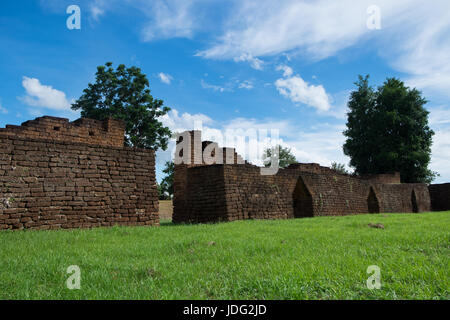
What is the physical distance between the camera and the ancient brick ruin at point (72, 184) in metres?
7.10

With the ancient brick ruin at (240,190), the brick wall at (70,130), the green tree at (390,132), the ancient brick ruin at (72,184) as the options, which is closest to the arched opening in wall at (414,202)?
the green tree at (390,132)

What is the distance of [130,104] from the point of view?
2630cm

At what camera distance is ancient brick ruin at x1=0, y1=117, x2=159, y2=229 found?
7.10 m

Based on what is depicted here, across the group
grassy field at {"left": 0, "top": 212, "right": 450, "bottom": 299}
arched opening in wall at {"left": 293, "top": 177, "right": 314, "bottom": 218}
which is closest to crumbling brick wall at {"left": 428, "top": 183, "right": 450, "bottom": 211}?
arched opening in wall at {"left": 293, "top": 177, "right": 314, "bottom": 218}

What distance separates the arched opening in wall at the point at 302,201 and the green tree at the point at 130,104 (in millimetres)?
14915

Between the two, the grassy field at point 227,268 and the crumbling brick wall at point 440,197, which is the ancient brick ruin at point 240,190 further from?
the crumbling brick wall at point 440,197

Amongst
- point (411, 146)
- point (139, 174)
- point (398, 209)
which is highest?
point (411, 146)

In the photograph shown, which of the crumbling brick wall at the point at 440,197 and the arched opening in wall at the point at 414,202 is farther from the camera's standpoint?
the crumbling brick wall at the point at 440,197

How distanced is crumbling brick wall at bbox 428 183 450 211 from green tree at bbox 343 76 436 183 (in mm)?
3505

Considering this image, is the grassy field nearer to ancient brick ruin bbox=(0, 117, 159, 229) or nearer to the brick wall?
ancient brick ruin bbox=(0, 117, 159, 229)
